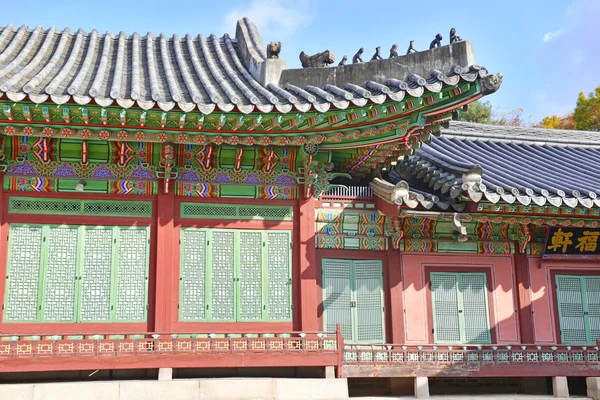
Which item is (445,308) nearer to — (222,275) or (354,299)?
(354,299)

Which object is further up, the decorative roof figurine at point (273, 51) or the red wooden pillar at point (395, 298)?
the decorative roof figurine at point (273, 51)

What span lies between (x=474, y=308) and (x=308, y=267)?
351 cm

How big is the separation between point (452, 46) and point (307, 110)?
111 inches

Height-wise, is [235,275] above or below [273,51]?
below

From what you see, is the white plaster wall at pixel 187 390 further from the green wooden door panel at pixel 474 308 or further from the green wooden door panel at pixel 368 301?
the green wooden door panel at pixel 474 308

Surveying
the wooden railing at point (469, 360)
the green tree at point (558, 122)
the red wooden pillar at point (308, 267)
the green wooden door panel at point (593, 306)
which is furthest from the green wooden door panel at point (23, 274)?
the green tree at point (558, 122)

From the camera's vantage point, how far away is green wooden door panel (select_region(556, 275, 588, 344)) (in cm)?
1392

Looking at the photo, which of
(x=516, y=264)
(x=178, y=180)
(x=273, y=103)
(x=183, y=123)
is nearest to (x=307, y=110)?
(x=273, y=103)

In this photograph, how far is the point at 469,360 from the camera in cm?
1261

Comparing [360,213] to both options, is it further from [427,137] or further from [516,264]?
[516,264]

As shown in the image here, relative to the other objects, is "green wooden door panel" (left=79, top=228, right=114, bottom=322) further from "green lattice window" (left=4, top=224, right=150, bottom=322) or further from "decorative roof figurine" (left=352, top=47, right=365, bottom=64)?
"decorative roof figurine" (left=352, top=47, right=365, bottom=64)

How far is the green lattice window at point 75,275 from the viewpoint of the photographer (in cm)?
1125

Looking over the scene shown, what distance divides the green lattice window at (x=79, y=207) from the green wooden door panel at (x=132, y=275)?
32 centimetres

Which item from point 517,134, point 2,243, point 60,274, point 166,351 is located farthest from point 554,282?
point 2,243
